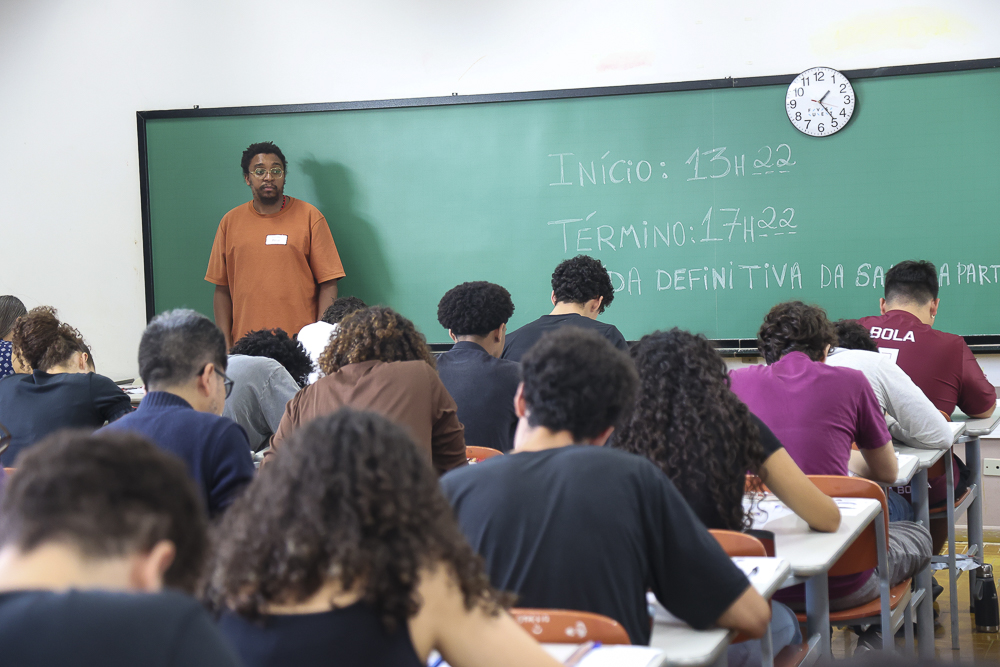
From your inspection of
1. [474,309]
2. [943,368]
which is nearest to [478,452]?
[474,309]

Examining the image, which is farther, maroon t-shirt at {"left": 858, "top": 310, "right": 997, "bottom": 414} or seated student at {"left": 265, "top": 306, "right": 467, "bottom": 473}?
maroon t-shirt at {"left": 858, "top": 310, "right": 997, "bottom": 414}

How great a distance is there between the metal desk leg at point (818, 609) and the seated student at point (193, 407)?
1352 mm

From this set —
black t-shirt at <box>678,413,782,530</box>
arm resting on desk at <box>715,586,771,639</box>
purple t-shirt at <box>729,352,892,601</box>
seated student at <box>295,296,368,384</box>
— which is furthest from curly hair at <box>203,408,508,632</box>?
seated student at <box>295,296,368,384</box>

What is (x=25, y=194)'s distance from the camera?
5570mm

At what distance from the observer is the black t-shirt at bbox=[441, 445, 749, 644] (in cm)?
143

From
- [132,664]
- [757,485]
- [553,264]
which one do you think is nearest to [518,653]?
[132,664]

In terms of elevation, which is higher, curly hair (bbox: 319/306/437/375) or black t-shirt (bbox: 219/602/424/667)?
curly hair (bbox: 319/306/437/375)

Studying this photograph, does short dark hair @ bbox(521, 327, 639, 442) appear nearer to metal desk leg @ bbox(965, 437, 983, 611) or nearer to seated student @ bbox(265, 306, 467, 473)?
seated student @ bbox(265, 306, 467, 473)

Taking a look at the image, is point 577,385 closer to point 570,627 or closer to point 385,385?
point 570,627

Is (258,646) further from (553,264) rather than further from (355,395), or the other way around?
(553,264)

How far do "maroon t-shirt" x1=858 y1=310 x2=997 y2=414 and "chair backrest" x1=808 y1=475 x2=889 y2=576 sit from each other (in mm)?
1519

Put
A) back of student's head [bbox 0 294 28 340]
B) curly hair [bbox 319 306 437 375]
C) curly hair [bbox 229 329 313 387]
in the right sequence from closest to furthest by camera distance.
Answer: curly hair [bbox 319 306 437 375] → curly hair [bbox 229 329 313 387] → back of student's head [bbox 0 294 28 340]

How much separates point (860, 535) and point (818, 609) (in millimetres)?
257

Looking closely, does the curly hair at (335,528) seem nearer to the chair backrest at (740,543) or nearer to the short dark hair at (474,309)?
the chair backrest at (740,543)
